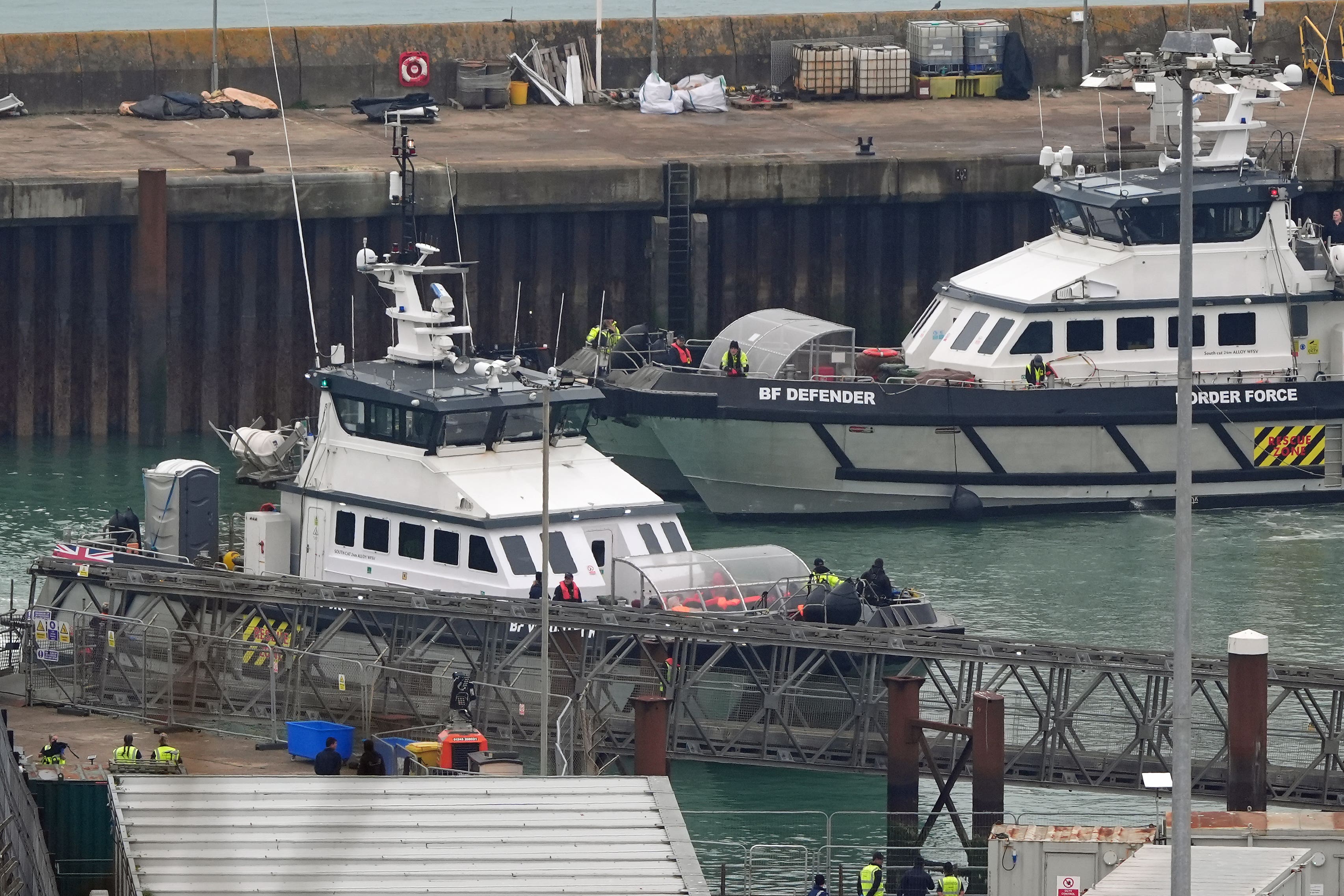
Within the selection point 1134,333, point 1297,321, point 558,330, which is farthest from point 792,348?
point 1297,321

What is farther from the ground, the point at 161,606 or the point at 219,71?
the point at 219,71

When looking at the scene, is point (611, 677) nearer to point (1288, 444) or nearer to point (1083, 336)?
point (1083, 336)

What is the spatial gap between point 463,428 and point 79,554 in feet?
14.8

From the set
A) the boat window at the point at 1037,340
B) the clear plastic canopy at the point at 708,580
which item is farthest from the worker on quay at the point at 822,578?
the boat window at the point at 1037,340

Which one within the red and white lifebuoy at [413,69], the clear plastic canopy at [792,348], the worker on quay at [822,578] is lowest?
the worker on quay at [822,578]

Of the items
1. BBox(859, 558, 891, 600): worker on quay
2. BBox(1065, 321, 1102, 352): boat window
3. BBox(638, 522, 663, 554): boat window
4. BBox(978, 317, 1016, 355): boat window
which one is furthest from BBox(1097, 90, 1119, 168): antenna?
BBox(638, 522, 663, 554): boat window

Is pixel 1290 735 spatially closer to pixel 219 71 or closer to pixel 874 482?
pixel 874 482

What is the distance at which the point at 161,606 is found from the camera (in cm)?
2969

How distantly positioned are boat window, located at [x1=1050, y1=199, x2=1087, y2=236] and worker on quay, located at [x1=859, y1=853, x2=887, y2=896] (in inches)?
783

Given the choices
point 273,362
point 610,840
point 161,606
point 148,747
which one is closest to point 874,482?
point 273,362

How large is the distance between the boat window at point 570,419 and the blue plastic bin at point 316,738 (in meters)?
6.69

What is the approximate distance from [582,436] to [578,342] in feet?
50.2

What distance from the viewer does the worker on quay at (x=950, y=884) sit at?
75.2 feet

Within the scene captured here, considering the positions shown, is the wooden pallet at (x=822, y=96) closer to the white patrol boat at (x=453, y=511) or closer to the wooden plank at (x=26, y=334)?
the wooden plank at (x=26, y=334)
